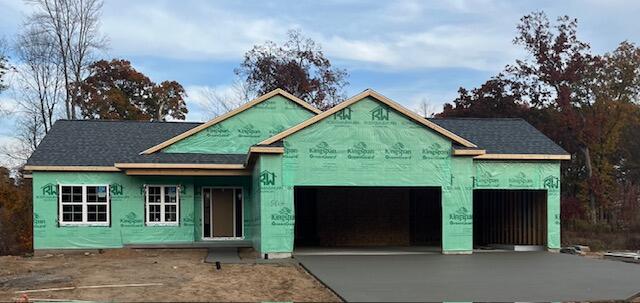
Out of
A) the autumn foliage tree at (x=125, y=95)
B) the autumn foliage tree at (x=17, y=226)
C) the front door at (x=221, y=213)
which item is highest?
the autumn foliage tree at (x=125, y=95)

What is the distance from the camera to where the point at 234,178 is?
67.7ft

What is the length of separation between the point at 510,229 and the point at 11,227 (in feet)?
70.1

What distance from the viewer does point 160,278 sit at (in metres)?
12.6

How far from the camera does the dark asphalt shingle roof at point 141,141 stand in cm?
1942

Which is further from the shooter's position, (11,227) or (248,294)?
(11,227)

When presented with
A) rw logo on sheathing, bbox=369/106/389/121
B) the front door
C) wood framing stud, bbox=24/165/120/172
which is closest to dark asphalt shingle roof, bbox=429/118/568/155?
rw logo on sheathing, bbox=369/106/389/121

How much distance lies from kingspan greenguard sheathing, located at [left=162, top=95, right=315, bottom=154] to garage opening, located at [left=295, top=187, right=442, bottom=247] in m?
2.58

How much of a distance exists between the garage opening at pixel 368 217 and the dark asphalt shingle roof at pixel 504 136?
247 centimetres

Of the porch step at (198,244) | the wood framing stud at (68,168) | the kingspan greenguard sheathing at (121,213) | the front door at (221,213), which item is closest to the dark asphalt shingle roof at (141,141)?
the wood framing stud at (68,168)

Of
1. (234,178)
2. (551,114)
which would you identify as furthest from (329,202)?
(551,114)

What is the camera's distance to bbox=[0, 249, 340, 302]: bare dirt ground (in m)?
10.3

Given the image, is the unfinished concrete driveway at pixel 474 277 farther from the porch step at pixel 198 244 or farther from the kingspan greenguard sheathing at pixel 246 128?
the kingspan greenguard sheathing at pixel 246 128

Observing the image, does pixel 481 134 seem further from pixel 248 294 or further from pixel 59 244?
pixel 59 244

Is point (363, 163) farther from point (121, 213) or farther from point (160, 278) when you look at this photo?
point (121, 213)
